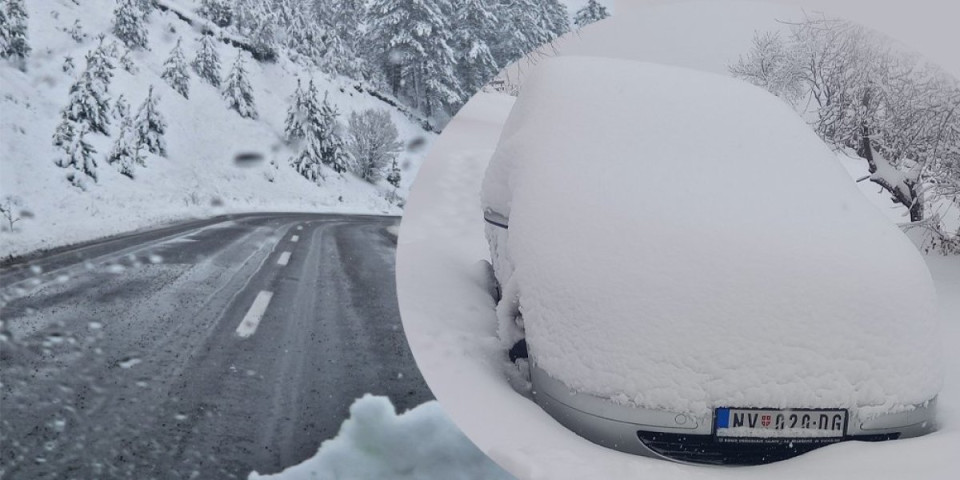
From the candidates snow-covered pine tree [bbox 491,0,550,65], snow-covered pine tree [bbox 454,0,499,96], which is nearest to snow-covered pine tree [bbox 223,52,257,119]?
snow-covered pine tree [bbox 454,0,499,96]

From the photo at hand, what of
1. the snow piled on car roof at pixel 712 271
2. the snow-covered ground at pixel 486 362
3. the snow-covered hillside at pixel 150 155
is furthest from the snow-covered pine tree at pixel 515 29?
the snow-covered hillside at pixel 150 155

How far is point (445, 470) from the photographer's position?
1851 mm

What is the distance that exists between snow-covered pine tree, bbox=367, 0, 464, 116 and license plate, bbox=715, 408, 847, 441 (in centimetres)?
131

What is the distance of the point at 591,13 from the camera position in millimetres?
2555

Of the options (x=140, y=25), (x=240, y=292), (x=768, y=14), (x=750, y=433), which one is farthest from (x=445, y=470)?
(x=768, y=14)

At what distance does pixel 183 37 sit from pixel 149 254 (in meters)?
0.51

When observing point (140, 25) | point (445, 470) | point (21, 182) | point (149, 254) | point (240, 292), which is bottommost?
point (445, 470)

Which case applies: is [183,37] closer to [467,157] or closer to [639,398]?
[467,157]

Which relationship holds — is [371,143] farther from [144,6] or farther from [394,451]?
[394,451]

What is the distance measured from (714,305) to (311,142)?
4.07 ft

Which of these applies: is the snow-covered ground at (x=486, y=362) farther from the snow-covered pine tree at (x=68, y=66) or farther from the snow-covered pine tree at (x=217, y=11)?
the snow-covered pine tree at (x=68, y=66)

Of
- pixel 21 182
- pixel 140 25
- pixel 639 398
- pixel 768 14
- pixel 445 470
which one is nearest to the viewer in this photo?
pixel 21 182

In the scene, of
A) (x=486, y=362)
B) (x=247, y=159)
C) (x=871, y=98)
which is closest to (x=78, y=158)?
(x=247, y=159)

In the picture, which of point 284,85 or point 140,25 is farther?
point 284,85
